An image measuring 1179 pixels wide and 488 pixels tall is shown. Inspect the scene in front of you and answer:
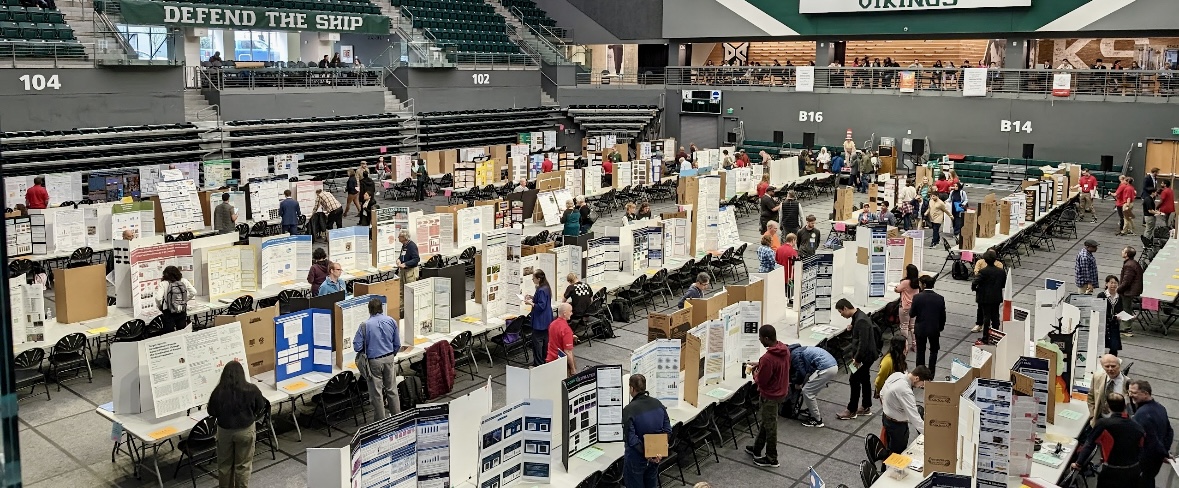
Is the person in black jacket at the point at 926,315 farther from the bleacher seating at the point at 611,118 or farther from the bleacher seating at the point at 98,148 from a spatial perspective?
the bleacher seating at the point at 611,118

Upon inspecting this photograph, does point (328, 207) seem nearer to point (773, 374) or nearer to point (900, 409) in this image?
point (773, 374)

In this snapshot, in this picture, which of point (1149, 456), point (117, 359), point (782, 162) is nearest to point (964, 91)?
point (782, 162)

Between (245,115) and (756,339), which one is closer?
(756,339)

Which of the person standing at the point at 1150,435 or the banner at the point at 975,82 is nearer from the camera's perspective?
the person standing at the point at 1150,435

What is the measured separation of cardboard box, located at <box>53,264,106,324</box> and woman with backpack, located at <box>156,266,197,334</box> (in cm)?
80

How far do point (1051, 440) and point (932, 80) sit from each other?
26.3m

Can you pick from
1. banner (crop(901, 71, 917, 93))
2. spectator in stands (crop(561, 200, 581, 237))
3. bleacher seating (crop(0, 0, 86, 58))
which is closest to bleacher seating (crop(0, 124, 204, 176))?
bleacher seating (crop(0, 0, 86, 58))

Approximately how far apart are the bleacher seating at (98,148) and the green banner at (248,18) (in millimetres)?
3548

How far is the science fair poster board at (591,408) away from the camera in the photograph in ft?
28.5

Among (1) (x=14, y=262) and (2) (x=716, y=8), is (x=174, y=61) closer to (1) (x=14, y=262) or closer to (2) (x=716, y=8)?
(1) (x=14, y=262)

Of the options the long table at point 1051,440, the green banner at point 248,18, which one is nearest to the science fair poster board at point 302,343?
the long table at point 1051,440

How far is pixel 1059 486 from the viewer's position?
8469 mm

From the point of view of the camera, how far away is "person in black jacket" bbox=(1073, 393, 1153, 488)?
331 inches

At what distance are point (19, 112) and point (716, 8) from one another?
80.1ft
